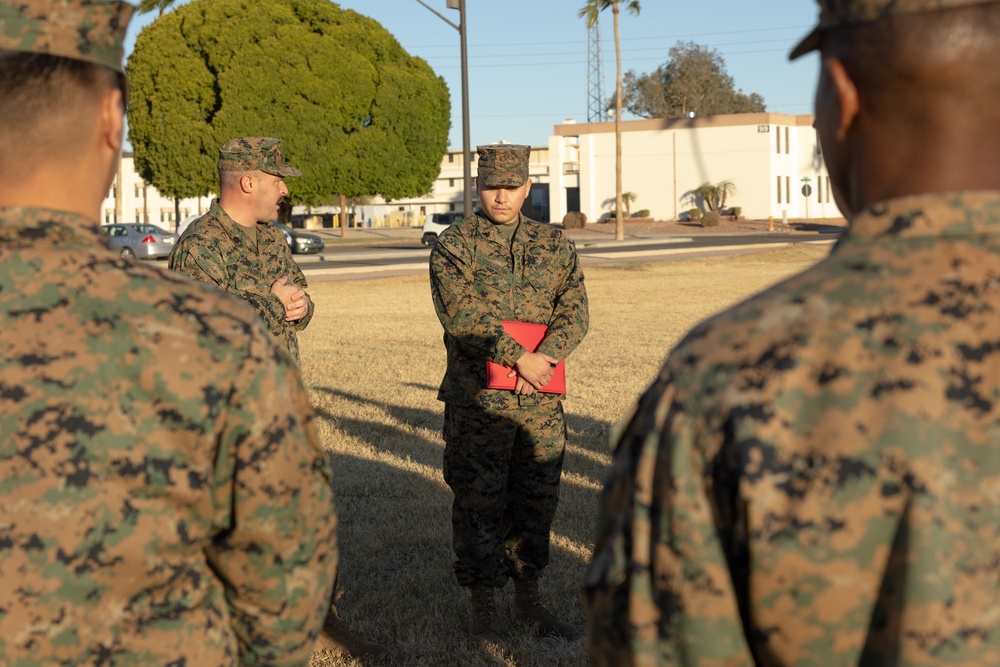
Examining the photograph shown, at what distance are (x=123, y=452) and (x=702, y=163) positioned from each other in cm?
6769

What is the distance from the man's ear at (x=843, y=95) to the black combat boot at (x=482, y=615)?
151 inches

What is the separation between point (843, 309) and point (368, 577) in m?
4.75

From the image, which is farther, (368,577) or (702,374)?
(368,577)

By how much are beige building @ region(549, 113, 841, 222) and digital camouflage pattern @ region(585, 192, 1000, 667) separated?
215 feet

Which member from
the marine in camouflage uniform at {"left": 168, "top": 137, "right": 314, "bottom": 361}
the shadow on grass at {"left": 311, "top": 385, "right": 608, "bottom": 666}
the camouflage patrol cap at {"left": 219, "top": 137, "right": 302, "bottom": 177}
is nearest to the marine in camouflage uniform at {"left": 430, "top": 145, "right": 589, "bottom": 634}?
the shadow on grass at {"left": 311, "top": 385, "right": 608, "bottom": 666}

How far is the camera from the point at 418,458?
28.3 ft

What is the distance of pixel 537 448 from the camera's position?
17.3ft

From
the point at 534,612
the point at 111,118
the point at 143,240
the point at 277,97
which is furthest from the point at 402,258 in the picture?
the point at 111,118

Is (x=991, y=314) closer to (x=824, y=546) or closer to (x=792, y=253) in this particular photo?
(x=824, y=546)

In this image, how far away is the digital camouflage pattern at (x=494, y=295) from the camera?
17.1ft

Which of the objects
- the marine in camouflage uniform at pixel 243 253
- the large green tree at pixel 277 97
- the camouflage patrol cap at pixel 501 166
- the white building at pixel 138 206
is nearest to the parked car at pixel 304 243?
the large green tree at pixel 277 97

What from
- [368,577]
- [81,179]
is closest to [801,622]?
[81,179]

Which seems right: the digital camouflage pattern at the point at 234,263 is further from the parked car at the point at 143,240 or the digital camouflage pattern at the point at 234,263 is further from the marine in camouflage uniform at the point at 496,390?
the parked car at the point at 143,240

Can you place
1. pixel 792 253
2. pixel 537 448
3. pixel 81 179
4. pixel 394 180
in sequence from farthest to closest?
pixel 394 180 → pixel 792 253 → pixel 537 448 → pixel 81 179
